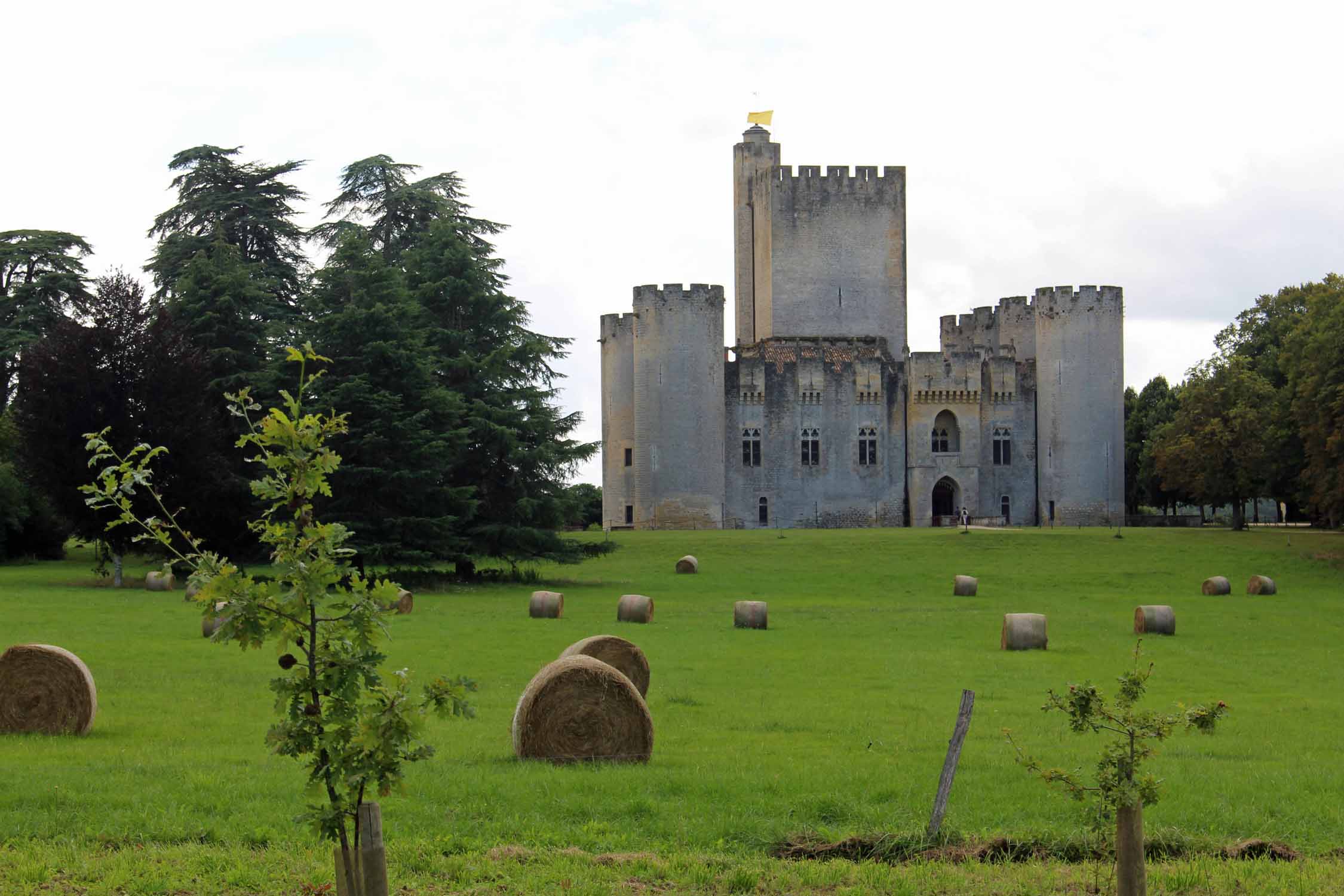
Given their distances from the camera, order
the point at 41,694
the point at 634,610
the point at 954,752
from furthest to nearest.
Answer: the point at 634,610 → the point at 41,694 → the point at 954,752

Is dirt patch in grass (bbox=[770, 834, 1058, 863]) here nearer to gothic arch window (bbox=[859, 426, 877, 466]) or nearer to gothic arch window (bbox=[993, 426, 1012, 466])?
gothic arch window (bbox=[859, 426, 877, 466])

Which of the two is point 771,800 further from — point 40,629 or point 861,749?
point 40,629

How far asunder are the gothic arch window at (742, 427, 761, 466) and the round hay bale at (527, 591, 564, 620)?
142 feet

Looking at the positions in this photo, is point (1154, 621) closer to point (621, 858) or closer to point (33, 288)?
point (621, 858)

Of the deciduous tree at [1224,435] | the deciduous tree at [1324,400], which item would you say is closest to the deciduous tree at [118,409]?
the deciduous tree at [1324,400]

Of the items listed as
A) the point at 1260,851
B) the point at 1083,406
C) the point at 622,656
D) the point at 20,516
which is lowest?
the point at 1260,851

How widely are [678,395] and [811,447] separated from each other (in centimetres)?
721

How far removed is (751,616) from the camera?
2584 centimetres

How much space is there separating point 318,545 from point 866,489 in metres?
66.0

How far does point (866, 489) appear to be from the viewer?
7112cm

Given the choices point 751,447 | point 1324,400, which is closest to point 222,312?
point 751,447

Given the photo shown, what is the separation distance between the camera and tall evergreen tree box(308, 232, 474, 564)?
3656 centimetres

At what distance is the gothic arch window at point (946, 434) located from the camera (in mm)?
71625

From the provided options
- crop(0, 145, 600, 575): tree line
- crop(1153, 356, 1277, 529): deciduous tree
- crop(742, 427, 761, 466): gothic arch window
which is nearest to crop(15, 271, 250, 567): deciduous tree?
crop(0, 145, 600, 575): tree line
